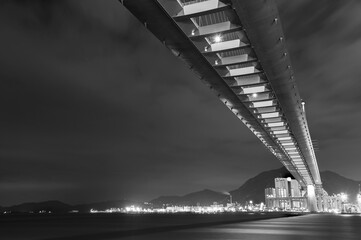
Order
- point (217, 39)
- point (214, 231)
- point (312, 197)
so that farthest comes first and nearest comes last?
point (312, 197)
point (214, 231)
point (217, 39)

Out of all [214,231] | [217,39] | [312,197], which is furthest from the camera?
[312,197]

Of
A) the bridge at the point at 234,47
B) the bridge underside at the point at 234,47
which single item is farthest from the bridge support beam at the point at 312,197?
the bridge underside at the point at 234,47

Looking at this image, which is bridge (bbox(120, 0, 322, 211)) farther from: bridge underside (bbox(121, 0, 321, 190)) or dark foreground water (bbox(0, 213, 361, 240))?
dark foreground water (bbox(0, 213, 361, 240))

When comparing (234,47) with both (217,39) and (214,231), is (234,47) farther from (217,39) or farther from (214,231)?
(214,231)

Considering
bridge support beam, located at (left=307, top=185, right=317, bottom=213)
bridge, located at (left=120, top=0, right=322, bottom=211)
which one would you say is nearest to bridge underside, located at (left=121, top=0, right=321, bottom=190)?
bridge, located at (left=120, top=0, right=322, bottom=211)

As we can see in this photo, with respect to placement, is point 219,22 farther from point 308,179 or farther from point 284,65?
point 308,179

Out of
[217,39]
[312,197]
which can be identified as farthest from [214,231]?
[312,197]

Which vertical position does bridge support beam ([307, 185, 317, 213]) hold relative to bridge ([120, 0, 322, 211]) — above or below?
below

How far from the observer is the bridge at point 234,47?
1284 cm

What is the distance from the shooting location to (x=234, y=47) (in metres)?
16.7

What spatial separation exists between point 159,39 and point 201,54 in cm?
284

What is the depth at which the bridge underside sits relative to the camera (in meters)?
12.8

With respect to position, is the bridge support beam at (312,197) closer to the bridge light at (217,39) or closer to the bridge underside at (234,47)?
the bridge underside at (234,47)

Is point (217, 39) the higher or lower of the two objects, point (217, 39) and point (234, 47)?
the higher
